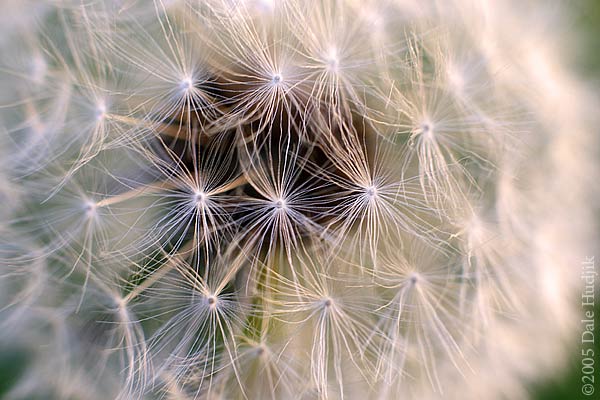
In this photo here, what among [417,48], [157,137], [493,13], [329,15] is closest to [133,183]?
[157,137]

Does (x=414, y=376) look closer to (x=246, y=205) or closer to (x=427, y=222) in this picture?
(x=427, y=222)

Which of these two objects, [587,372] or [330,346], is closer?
[330,346]

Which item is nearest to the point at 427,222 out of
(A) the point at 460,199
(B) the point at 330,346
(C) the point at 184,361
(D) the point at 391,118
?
(A) the point at 460,199

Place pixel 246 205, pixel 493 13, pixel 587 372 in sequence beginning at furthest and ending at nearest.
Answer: pixel 587 372, pixel 493 13, pixel 246 205

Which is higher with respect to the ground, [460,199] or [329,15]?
[329,15]

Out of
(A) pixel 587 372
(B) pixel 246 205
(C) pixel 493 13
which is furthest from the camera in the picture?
(A) pixel 587 372

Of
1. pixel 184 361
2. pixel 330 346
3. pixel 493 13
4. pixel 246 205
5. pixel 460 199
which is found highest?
pixel 493 13
